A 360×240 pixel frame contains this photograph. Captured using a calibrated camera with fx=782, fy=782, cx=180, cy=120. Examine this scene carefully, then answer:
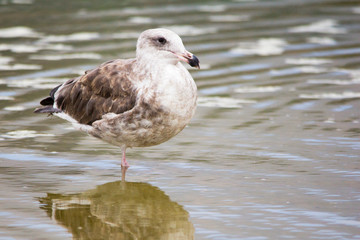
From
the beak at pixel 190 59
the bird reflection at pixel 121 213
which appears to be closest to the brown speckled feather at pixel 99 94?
the beak at pixel 190 59

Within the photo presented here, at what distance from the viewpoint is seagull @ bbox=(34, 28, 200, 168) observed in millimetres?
8117

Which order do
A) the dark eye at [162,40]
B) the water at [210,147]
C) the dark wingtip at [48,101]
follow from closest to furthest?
the water at [210,147] < the dark eye at [162,40] < the dark wingtip at [48,101]

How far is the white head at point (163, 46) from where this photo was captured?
26.9 feet

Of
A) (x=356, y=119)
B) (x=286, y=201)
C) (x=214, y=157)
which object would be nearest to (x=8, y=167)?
(x=214, y=157)

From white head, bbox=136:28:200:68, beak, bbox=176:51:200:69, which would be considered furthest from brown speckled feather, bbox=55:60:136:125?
beak, bbox=176:51:200:69

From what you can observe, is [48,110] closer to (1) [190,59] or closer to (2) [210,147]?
(2) [210,147]

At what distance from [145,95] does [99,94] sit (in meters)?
0.87

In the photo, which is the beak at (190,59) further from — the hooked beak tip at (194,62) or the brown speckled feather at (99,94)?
the brown speckled feather at (99,94)

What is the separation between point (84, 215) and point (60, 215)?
0.22 meters

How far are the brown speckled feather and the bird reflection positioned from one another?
2.88 feet

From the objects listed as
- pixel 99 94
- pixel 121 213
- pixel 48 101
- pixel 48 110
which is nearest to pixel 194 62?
pixel 99 94

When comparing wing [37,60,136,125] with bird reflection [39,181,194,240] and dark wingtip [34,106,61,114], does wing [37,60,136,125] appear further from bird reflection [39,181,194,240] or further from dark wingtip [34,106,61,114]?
bird reflection [39,181,194,240]

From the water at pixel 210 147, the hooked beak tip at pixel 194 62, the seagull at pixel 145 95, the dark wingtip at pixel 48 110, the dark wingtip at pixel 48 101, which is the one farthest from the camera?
the dark wingtip at pixel 48 101

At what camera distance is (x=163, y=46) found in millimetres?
8281
